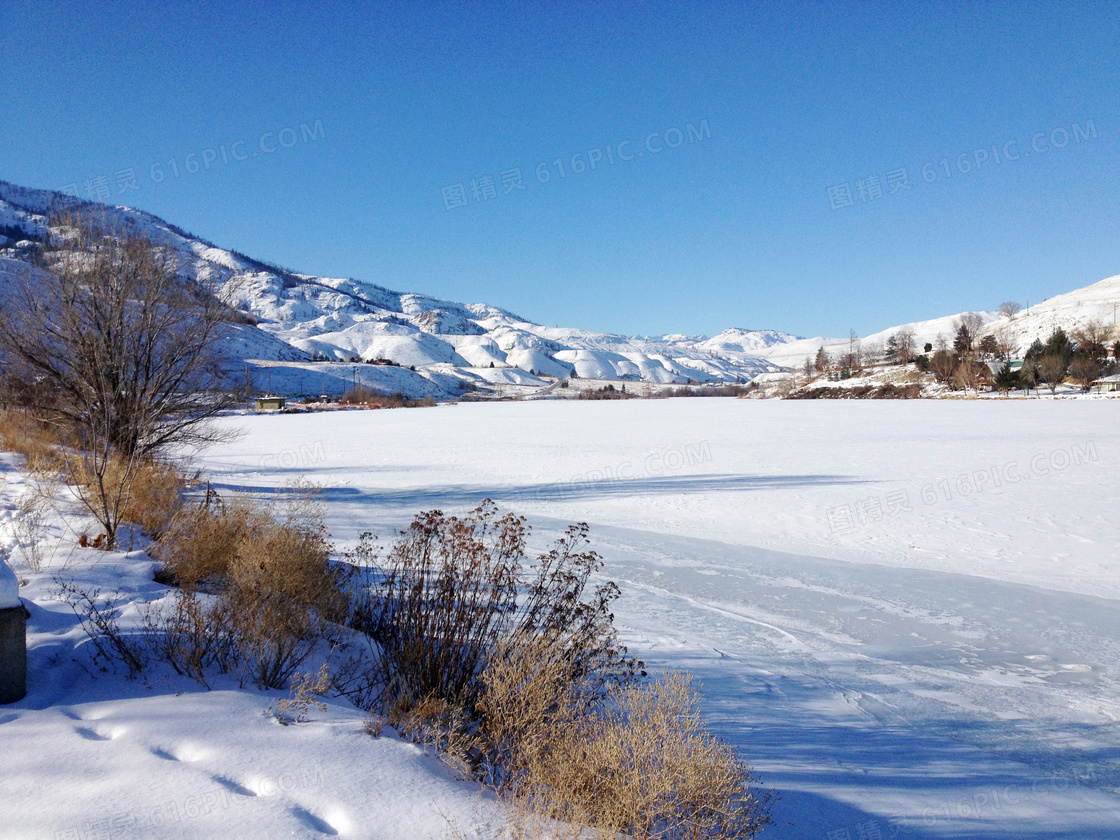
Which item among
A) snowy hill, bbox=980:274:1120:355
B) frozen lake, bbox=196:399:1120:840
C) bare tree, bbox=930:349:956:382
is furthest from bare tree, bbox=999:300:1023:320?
frozen lake, bbox=196:399:1120:840

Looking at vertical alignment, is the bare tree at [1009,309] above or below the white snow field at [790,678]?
above

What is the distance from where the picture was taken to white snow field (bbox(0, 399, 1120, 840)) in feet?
9.55

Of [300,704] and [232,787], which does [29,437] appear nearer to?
[300,704]

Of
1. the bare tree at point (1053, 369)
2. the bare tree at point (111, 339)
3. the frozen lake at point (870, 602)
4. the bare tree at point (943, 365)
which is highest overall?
the bare tree at point (943, 365)

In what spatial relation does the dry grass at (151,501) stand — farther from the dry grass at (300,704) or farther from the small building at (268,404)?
the small building at (268,404)

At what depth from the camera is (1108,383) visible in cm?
6688

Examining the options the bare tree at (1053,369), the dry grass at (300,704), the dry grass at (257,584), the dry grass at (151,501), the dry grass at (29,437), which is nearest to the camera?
the dry grass at (300,704)

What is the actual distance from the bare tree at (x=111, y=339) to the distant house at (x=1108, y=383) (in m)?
81.1

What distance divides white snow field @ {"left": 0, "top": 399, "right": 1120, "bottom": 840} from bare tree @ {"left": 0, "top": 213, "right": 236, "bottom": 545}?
6.30 feet

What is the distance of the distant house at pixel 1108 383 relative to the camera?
213 ft

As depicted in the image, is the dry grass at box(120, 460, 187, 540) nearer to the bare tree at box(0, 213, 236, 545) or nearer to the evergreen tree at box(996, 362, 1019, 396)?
the bare tree at box(0, 213, 236, 545)

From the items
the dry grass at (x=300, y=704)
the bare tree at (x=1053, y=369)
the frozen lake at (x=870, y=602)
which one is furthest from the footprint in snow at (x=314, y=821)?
the bare tree at (x=1053, y=369)

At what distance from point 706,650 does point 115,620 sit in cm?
522

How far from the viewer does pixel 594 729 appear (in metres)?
3.61
